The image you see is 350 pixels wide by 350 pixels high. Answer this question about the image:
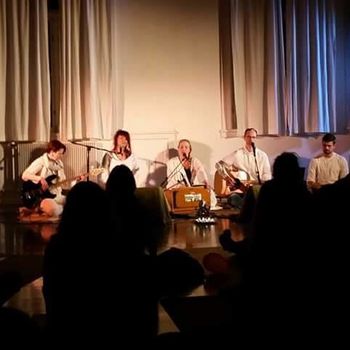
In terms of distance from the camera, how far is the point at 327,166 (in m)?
7.72

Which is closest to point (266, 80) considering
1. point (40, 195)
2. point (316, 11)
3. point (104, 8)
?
point (316, 11)

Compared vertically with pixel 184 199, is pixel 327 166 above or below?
above

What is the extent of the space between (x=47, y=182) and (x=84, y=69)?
1595 mm

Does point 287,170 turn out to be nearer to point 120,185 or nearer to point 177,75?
point 120,185

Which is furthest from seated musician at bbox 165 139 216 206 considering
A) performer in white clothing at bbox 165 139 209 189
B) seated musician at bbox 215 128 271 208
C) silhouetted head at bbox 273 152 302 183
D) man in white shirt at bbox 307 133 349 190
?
silhouetted head at bbox 273 152 302 183

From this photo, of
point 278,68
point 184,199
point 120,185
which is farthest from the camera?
point 278,68

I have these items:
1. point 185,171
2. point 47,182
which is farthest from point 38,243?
point 185,171

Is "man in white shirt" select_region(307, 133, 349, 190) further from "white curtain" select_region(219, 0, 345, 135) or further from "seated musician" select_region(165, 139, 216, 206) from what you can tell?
"seated musician" select_region(165, 139, 216, 206)

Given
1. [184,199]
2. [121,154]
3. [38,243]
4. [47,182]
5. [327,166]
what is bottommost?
[38,243]

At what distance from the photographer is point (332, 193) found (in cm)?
212

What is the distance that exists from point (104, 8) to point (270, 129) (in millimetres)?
2644

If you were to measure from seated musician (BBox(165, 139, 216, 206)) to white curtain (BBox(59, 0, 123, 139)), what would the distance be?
1.08m

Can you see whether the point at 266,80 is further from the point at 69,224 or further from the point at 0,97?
the point at 69,224

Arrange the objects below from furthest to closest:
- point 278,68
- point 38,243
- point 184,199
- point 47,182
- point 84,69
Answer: point 278,68 → point 84,69 → point 47,182 → point 184,199 → point 38,243
